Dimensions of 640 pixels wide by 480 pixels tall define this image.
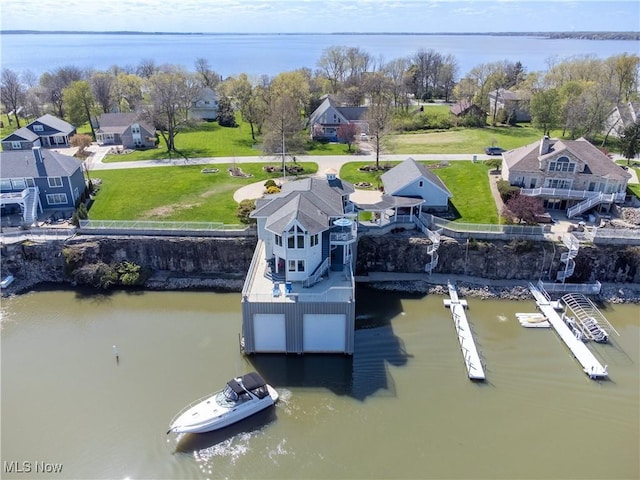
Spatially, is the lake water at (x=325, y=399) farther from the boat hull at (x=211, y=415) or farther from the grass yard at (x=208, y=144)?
the grass yard at (x=208, y=144)

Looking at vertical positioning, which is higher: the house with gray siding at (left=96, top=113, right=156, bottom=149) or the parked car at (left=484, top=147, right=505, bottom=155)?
the house with gray siding at (left=96, top=113, right=156, bottom=149)

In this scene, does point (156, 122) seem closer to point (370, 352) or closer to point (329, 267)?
point (329, 267)

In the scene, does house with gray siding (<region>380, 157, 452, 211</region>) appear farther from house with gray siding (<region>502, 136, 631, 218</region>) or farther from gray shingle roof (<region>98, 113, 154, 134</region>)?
gray shingle roof (<region>98, 113, 154, 134</region>)

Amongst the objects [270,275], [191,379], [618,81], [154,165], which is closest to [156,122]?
[154,165]

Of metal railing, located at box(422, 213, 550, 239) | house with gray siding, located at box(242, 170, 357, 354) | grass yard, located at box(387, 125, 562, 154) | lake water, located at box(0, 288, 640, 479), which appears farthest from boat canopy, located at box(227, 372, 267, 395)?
grass yard, located at box(387, 125, 562, 154)

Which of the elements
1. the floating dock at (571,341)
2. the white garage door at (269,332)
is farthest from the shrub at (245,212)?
the floating dock at (571,341)
